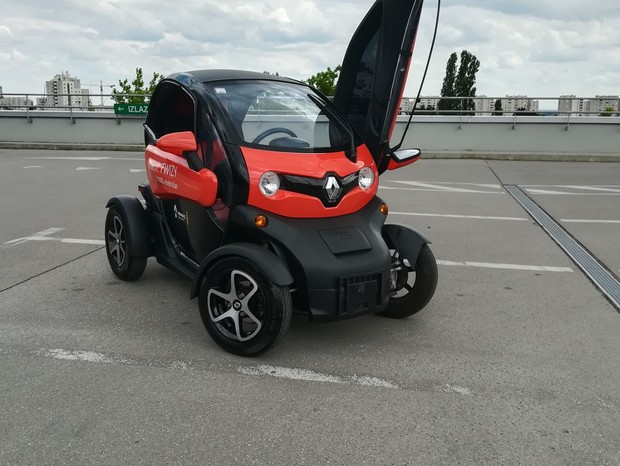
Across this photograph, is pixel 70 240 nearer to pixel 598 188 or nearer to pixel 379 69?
pixel 379 69

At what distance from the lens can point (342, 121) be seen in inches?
170

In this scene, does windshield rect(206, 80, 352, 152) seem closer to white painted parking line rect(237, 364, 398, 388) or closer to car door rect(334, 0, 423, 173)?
car door rect(334, 0, 423, 173)

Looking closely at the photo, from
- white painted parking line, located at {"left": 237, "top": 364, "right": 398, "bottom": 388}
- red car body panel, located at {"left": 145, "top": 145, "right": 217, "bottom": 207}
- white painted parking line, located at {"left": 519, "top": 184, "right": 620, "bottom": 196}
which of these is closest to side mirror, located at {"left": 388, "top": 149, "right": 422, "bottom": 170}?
red car body panel, located at {"left": 145, "top": 145, "right": 217, "bottom": 207}

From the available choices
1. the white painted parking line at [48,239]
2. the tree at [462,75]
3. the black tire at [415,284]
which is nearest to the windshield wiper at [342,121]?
the black tire at [415,284]

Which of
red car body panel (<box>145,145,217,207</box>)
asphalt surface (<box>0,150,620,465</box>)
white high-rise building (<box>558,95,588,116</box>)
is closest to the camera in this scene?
asphalt surface (<box>0,150,620,465</box>)

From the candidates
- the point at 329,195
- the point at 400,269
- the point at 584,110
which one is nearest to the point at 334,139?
the point at 329,195

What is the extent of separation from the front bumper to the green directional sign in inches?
723

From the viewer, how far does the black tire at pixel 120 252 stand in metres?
4.98

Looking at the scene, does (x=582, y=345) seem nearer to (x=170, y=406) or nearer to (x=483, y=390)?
(x=483, y=390)

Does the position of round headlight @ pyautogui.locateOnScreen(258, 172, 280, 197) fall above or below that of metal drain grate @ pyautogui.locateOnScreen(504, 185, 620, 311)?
above

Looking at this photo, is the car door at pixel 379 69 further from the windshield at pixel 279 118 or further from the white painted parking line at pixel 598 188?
the white painted parking line at pixel 598 188

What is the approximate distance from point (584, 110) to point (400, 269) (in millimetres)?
16507

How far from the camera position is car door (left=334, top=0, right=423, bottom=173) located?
4188mm

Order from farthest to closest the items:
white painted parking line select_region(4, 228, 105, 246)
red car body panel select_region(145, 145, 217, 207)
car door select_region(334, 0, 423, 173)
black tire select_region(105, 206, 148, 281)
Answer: white painted parking line select_region(4, 228, 105, 246), black tire select_region(105, 206, 148, 281), car door select_region(334, 0, 423, 173), red car body panel select_region(145, 145, 217, 207)
